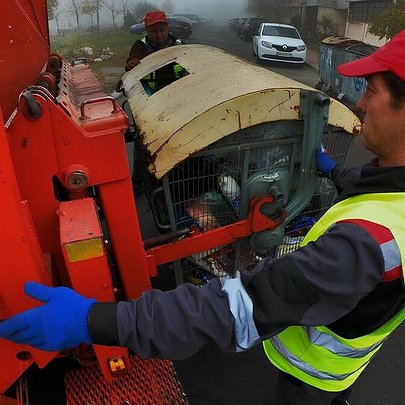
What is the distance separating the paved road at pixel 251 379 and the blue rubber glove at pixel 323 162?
1.43m

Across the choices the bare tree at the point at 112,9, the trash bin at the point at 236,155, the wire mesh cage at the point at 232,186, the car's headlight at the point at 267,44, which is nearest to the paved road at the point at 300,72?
the car's headlight at the point at 267,44

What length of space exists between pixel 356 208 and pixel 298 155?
1478 millimetres

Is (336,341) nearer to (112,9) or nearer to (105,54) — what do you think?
(105,54)

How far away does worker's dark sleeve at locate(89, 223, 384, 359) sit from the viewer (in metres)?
1.17

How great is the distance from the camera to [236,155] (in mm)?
2527

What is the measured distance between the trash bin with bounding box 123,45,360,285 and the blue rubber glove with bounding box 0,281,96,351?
3.72 feet

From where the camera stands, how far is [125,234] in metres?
2.00

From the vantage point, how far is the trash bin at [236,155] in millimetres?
2318

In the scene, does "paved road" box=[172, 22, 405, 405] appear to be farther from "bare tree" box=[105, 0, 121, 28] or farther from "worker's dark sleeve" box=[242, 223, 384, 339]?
"bare tree" box=[105, 0, 121, 28]

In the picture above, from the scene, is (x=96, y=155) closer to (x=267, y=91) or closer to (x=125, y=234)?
(x=125, y=234)

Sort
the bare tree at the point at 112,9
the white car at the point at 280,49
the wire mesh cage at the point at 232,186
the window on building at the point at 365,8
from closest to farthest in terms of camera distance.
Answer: the wire mesh cage at the point at 232,186 → the white car at the point at 280,49 → the window on building at the point at 365,8 → the bare tree at the point at 112,9

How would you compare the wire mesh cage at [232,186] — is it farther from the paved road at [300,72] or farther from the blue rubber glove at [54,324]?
the blue rubber glove at [54,324]

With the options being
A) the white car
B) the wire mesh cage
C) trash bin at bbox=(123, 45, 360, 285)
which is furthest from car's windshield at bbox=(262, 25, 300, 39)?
the wire mesh cage

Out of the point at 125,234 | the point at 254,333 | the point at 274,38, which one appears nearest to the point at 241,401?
the point at 125,234
